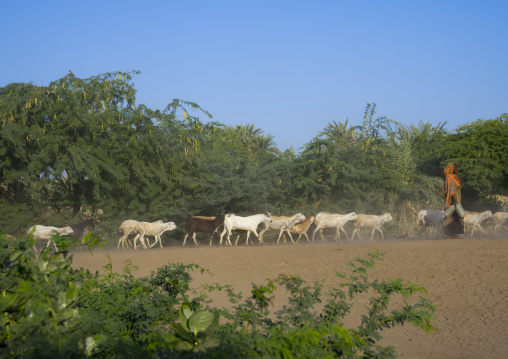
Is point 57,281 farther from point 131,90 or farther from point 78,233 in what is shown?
point 131,90

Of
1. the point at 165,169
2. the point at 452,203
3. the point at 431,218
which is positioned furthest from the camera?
the point at 165,169

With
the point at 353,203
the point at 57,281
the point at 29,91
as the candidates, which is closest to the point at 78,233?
the point at 29,91

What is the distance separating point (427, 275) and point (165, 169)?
17.6 meters

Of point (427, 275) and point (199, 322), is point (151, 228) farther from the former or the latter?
point (199, 322)

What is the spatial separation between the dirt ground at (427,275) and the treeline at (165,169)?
7.41 meters

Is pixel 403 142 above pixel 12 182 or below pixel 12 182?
above

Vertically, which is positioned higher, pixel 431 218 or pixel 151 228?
pixel 431 218

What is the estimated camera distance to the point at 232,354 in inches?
101

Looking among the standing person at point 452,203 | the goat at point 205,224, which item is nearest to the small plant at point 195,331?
the standing person at point 452,203

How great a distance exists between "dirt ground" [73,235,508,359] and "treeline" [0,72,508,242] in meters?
7.41

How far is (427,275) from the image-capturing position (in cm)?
1203

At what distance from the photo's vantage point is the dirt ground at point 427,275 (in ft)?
27.8

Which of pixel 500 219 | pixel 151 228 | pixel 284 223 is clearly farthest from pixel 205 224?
pixel 500 219

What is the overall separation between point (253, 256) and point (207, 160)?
37.7ft
